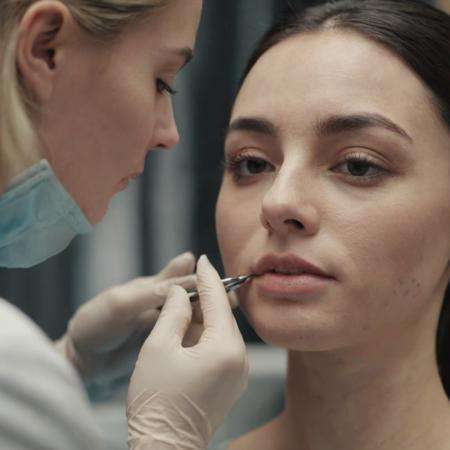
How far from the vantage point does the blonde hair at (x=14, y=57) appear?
1152mm

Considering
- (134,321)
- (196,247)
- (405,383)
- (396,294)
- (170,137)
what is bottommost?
(196,247)

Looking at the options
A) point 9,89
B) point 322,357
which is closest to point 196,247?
point 322,357

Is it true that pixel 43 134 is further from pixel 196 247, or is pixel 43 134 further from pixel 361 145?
pixel 196 247

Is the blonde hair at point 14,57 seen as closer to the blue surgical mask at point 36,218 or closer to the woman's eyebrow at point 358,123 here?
the blue surgical mask at point 36,218

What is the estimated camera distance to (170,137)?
144cm

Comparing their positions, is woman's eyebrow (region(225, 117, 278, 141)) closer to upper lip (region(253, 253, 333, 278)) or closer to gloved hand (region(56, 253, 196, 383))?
upper lip (region(253, 253, 333, 278))

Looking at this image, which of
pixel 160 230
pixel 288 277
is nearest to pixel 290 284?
pixel 288 277

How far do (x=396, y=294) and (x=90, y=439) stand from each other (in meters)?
0.61

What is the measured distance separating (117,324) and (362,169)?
70cm

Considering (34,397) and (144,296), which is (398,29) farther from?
(34,397)

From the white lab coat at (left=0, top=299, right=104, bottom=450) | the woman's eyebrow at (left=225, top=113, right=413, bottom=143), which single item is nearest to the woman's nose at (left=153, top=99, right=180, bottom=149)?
the woman's eyebrow at (left=225, top=113, right=413, bottom=143)

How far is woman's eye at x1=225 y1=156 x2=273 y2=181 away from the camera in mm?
1521

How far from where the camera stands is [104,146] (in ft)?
4.27

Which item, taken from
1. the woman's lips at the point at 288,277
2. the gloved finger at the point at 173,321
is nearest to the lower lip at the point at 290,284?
the woman's lips at the point at 288,277
